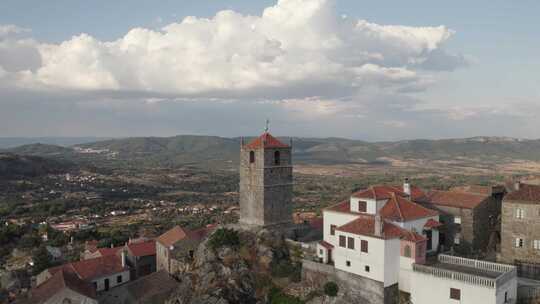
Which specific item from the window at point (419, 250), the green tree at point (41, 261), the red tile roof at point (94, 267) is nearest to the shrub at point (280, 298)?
the window at point (419, 250)

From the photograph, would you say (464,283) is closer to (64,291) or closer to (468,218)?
(468,218)

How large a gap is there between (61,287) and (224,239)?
1397 cm

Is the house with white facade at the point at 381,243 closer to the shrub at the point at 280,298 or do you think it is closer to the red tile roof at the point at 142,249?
the shrub at the point at 280,298

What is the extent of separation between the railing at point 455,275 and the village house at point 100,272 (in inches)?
1191

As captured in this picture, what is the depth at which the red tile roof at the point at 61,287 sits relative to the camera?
124ft

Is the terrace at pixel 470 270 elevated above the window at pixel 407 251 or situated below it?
below

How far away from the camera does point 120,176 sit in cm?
17088

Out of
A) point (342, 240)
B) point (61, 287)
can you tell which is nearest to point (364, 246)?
point (342, 240)

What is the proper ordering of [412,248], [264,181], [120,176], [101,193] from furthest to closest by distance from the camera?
[120,176]
[101,193]
[264,181]
[412,248]

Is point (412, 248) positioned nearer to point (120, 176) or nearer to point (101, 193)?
point (101, 193)

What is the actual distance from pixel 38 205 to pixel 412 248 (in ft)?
315

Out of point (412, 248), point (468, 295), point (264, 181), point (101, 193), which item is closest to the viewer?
point (468, 295)

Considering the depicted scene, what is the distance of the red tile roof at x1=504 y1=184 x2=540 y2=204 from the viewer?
3497 cm

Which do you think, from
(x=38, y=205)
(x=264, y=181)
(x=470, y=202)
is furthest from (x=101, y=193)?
(x=470, y=202)
